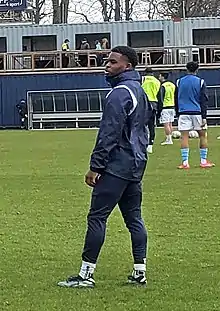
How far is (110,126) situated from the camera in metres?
6.80

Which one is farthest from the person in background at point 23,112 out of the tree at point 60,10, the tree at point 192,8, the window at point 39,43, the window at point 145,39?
the tree at point 192,8

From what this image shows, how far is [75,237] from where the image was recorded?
9492 mm

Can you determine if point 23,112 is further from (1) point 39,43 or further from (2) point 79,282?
(2) point 79,282

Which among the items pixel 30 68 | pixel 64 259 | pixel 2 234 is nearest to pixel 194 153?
pixel 2 234

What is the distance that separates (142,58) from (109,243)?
32030mm

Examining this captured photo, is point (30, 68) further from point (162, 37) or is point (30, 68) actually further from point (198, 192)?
point (198, 192)

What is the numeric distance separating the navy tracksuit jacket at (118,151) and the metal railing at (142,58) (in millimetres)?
33851

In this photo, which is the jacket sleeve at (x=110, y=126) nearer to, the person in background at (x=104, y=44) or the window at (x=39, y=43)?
the person in background at (x=104, y=44)

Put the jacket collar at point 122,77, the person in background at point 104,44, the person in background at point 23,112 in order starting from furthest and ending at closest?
1. the person in background at point 104,44
2. the person in background at point 23,112
3. the jacket collar at point 122,77

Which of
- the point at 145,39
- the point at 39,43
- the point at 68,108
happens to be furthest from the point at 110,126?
the point at 39,43

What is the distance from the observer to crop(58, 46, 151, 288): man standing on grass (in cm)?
683

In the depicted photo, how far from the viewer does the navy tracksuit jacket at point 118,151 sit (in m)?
6.82

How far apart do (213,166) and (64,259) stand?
8.79 meters

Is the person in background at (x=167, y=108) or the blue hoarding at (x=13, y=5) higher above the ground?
the blue hoarding at (x=13, y=5)
